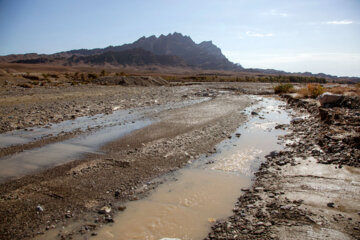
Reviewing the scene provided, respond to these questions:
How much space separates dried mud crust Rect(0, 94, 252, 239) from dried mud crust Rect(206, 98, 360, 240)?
2168 mm

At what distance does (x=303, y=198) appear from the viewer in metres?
4.70

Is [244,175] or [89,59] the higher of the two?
[89,59]

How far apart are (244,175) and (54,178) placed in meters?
4.72

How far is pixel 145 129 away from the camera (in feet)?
35.0

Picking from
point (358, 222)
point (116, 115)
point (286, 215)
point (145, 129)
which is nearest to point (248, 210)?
point (286, 215)

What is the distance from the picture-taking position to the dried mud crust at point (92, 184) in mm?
4102

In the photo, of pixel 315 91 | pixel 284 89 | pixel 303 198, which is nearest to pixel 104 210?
pixel 303 198

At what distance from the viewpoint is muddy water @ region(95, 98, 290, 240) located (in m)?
3.93

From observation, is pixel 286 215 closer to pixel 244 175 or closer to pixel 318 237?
pixel 318 237

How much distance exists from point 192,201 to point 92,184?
90.9 inches

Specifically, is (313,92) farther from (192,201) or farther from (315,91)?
(192,201)

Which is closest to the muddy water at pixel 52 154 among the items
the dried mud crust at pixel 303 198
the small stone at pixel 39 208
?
the small stone at pixel 39 208

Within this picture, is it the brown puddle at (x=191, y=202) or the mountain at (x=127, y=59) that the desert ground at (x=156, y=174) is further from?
the mountain at (x=127, y=59)

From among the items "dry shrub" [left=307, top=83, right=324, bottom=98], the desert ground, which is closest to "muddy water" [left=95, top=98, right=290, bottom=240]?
the desert ground
